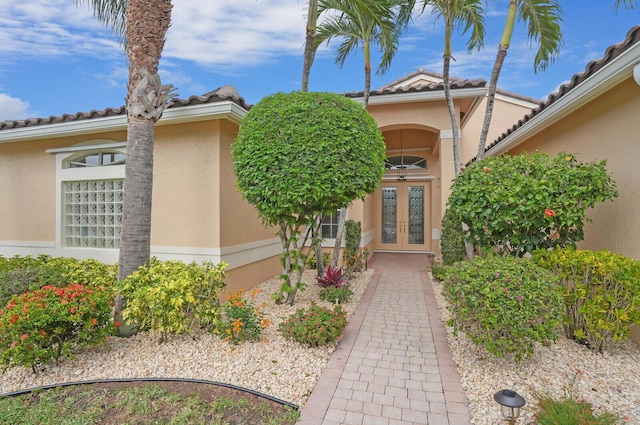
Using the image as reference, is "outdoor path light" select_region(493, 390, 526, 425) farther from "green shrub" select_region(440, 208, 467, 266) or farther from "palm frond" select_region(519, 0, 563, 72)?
"palm frond" select_region(519, 0, 563, 72)

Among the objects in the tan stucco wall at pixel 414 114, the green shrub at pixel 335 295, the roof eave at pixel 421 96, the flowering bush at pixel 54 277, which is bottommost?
the green shrub at pixel 335 295

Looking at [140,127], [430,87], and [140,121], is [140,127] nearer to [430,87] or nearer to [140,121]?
[140,121]

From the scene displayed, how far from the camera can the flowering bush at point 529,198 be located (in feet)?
15.1

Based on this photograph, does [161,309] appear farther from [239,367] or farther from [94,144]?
[94,144]

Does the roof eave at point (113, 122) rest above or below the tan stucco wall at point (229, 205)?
above

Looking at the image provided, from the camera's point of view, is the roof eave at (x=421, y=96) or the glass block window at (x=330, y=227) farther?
the glass block window at (x=330, y=227)

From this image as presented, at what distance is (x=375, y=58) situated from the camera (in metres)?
8.92

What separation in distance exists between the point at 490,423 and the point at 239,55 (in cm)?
1075

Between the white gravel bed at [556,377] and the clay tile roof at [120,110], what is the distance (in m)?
5.74

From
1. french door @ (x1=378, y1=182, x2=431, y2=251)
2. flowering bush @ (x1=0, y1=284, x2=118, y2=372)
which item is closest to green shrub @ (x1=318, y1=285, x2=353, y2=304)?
flowering bush @ (x1=0, y1=284, x2=118, y2=372)

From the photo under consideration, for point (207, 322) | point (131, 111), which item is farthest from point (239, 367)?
point (131, 111)

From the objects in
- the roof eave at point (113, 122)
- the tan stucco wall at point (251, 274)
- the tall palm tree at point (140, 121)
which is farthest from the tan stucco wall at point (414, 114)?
the tall palm tree at point (140, 121)

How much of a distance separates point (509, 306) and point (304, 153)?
11.4ft

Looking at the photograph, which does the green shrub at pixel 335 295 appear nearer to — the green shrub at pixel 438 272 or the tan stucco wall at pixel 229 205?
the tan stucco wall at pixel 229 205
